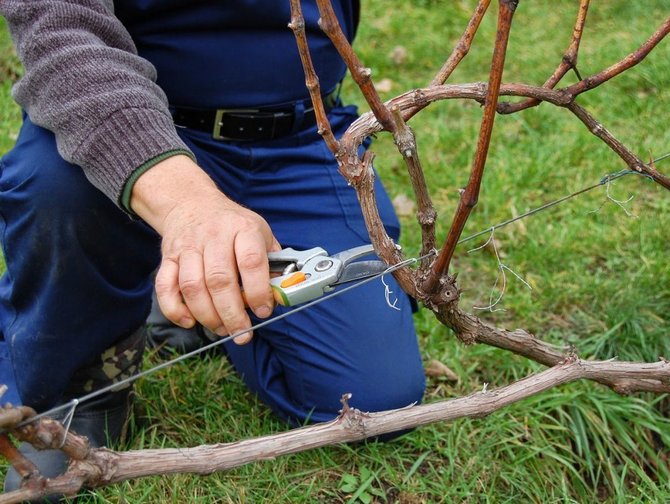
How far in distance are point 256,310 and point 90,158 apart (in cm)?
42

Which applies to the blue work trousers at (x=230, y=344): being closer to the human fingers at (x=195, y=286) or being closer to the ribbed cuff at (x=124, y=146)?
the ribbed cuff at (x=124, y=146)

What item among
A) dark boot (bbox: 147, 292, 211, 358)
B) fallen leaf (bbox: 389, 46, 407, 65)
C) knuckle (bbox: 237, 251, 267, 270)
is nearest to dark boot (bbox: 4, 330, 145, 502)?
dark boot (bbox: 147, 292, 211, 358)

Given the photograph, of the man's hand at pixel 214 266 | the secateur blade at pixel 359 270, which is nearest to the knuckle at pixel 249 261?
the man's hand at pixel 214 266

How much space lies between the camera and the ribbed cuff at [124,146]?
1.21 meters

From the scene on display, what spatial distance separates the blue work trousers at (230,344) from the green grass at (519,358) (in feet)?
0.40

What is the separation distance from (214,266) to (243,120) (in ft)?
2.50

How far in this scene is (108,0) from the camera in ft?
4.69

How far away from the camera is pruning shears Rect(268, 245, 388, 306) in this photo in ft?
3.40

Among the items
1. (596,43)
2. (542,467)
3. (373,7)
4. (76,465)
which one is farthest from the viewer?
(373,7)

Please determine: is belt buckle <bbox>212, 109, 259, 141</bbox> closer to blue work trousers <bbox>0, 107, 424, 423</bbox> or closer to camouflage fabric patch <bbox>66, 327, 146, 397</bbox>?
blue work trousers <bbox>0, 107, 424, 423</bbox>

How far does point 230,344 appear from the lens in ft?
5.86

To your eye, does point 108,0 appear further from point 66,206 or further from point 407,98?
point 407,98

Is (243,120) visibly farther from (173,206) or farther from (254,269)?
(254,269)

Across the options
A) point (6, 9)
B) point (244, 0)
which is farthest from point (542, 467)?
point (6, 9)
